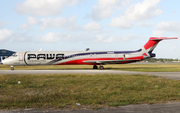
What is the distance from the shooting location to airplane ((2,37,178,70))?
33.6 meters

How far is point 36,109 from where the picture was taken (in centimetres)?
711

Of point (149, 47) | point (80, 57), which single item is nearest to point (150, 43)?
point (149, 47)

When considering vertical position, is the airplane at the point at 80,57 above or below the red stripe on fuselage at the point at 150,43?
below

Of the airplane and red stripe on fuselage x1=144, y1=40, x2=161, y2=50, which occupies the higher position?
red stripe on fuselage x1=144, y1=40, x2=161, y2=50

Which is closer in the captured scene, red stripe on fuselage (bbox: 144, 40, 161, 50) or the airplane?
the airplane

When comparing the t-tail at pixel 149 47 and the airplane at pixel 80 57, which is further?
the t-tail at pixel 149 47

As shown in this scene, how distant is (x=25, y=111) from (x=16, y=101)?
174cm

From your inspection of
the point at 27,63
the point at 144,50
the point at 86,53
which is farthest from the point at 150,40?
the point at 27,63

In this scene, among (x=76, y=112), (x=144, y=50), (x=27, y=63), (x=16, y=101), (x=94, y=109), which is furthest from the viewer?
(x=144, y=50)

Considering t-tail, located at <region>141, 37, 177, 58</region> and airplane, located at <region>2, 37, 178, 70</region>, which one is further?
t-tail, located at <region>141, 37, 177, 58</region>

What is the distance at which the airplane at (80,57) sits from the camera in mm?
33562

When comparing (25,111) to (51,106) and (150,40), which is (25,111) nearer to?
(51,106)

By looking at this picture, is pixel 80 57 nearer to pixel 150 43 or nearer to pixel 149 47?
pixel 149 47

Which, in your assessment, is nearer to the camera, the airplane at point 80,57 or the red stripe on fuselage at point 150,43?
the airplane at point 80,57
